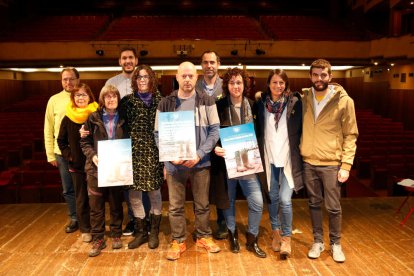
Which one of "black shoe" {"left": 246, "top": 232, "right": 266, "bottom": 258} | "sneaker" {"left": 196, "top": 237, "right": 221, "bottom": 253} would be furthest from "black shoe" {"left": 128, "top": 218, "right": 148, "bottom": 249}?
"black shoe" {"left": 246, "top": 232, "right": 266, "bottom": 258}

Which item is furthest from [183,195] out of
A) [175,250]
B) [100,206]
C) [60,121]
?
[60,121]

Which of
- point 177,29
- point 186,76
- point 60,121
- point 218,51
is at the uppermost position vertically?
point 177,29

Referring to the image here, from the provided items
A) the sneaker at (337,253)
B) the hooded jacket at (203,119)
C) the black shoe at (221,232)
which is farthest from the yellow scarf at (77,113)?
the sneaker at (337,253)

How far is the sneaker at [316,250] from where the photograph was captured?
114 inches

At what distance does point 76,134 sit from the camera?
303 cm

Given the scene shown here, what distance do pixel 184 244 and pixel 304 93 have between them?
5.25 feet

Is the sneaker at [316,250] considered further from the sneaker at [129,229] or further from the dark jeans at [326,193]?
the sneaker at [129,229]

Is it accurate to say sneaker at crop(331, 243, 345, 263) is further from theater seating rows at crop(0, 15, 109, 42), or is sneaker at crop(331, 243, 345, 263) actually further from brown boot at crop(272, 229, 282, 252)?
theater seating rows at crop(0, 15, 109, 42)

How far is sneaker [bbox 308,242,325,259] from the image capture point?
2889 mm

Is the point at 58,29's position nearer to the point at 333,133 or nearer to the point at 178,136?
the point at 178,136

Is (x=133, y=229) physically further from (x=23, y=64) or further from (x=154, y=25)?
(x=154, y=25)

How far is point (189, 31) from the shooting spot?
1395 centimetres

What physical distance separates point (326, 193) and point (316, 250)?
1.58 ft

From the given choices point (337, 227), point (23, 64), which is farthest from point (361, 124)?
point (23, 64)
